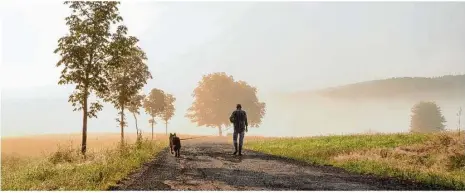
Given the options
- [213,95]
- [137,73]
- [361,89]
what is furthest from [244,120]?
[361,89]

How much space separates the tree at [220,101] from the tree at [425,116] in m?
32.8

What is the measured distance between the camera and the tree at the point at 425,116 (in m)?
91.9

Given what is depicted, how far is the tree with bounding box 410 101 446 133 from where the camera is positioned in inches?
3620

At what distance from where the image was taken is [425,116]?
94250 mm

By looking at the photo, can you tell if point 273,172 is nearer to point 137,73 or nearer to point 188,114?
point 137,73

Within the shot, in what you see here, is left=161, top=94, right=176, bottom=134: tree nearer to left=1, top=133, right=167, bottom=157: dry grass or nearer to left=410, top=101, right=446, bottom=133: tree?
left=1, top=133, right=167, bottom=157: dry grass

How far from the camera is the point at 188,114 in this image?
84.9 m

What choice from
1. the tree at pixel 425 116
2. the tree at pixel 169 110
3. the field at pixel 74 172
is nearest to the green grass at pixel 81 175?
the field at pixel 74 172

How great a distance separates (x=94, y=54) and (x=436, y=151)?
19.5 m

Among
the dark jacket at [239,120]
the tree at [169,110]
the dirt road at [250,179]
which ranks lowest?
the dirt road at [250,179]

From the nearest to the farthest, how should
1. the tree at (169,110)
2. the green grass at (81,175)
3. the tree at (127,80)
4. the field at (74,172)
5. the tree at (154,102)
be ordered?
the green grass at (81,175) < the field at (74,172) < the tree at (127,80) < the tree at (154,102) < the tree at (169,110)

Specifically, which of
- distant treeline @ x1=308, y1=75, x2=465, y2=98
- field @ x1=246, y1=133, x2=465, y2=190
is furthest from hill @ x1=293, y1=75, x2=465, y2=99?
field @ x1=246, y1=133, x2=465, y2=190

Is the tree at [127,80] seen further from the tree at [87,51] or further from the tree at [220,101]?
the tree at [220,101]

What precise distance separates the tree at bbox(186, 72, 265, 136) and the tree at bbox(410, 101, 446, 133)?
32774 millimetres
